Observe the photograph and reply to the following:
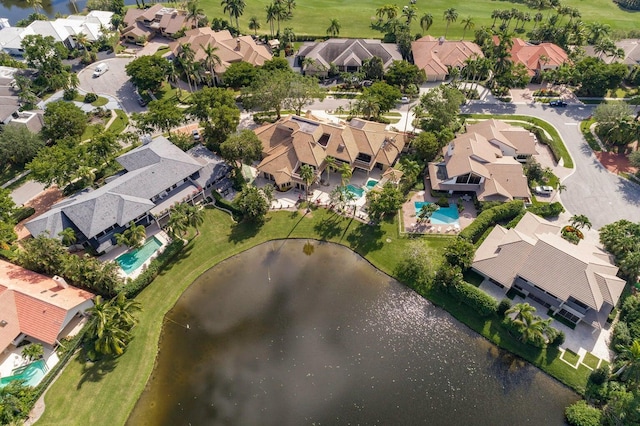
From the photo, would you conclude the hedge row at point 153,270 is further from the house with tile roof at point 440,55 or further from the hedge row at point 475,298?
the house with tile roof at point 440,55

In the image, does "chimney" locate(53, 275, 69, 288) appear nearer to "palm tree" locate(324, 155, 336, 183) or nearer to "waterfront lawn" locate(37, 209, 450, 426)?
"waterfront lawn" locate(37, 209, 450, 426)

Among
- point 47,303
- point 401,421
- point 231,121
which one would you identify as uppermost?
point 231,121

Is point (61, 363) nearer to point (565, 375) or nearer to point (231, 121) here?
point (231, 121)

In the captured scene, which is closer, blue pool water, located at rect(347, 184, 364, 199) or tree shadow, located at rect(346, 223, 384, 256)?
tree shadow, located at rect(346, 223, 384, 256)

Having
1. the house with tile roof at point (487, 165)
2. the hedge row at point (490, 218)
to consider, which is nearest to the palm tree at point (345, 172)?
the house with tile roof at point (487, 165)

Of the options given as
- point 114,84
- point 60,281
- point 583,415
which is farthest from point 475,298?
point 114,84

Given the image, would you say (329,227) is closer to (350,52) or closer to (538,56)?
(350,52)

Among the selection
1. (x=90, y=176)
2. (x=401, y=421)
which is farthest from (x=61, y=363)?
(x=401, y=421)

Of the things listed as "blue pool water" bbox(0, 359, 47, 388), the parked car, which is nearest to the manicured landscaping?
the parked car
